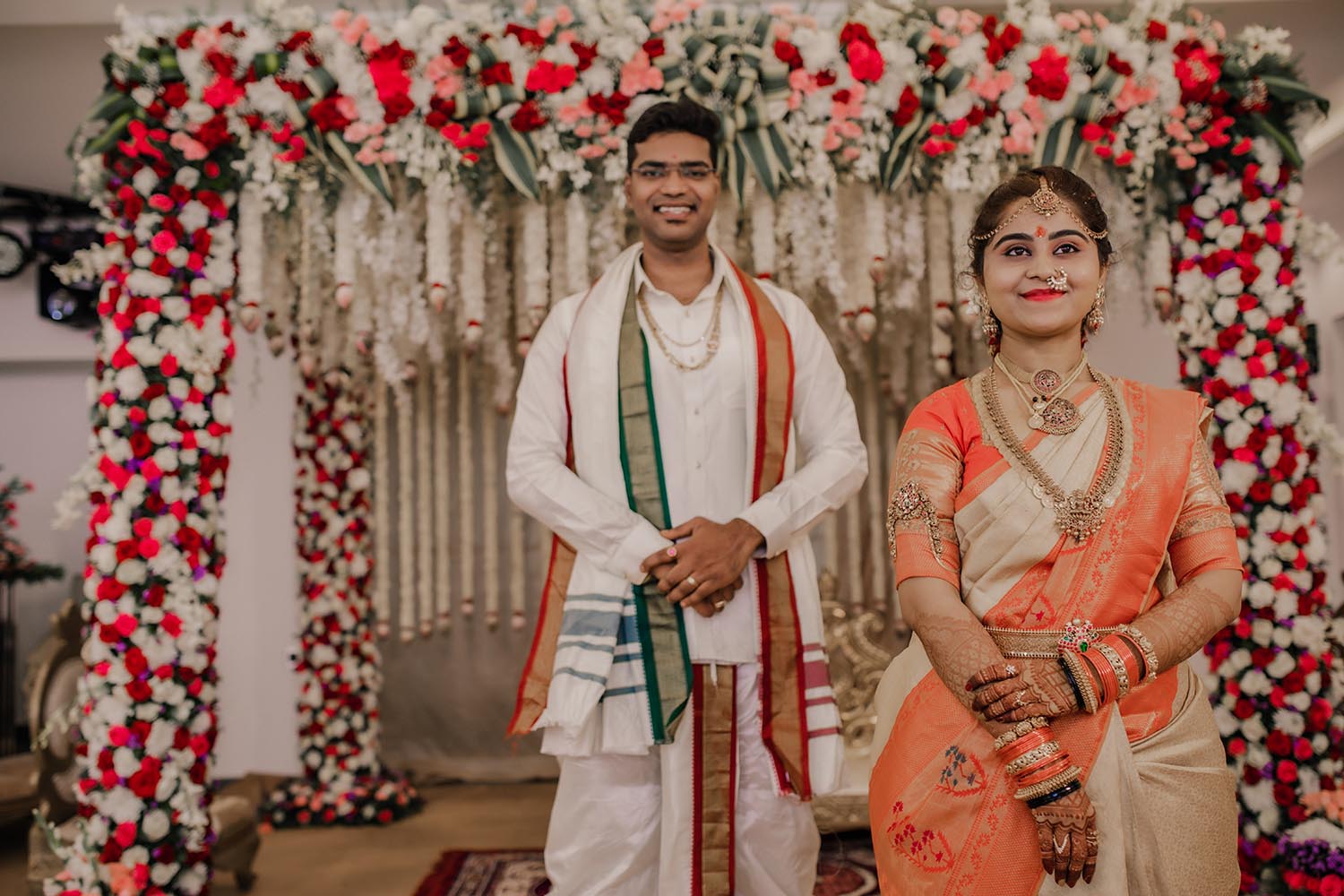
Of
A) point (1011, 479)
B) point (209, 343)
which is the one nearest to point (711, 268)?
point (1011, 479)

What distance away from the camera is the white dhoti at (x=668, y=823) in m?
2.21

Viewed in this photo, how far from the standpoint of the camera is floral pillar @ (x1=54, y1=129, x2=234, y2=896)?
2.97 metres

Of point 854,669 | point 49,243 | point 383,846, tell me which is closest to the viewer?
point 383,846

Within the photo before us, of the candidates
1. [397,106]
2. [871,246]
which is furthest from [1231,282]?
[397,106]

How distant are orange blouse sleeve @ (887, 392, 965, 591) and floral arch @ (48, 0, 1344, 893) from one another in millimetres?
1644

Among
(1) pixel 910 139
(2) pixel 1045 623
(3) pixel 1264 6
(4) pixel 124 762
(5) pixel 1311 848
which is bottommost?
(5) pixel 1311 848

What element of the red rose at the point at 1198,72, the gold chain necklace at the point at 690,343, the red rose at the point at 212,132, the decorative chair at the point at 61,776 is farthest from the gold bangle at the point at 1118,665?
the decorative chair at the point at 61,776

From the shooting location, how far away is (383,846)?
428 cm

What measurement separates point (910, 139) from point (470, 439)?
124 inches

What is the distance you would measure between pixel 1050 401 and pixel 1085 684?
425mm

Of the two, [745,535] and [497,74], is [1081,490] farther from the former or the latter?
[497,74]

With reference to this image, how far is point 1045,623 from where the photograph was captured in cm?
151

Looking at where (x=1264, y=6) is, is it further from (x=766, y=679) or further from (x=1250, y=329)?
(x=766, y=679)

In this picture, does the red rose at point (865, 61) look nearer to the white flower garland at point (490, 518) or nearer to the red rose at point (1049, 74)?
the red rose at point (1049, 74)
